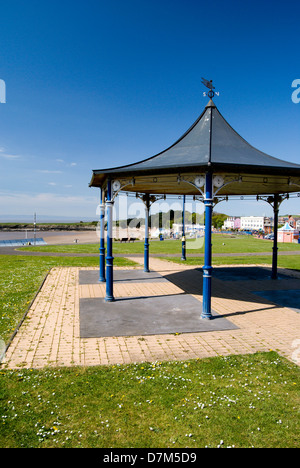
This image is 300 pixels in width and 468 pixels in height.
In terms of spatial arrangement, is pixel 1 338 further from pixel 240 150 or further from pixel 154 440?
pixel 240 150

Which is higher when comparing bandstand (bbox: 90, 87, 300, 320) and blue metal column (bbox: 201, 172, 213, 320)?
bandstand (bbox: 90, 87, 300, 320)

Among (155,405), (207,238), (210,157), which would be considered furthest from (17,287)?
(155,405)

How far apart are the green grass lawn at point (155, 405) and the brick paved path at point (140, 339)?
Result: 535mm

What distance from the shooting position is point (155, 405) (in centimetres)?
494

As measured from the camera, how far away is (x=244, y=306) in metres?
10.9

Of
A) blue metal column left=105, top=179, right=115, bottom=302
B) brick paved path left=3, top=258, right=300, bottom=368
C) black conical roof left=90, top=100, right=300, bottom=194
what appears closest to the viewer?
brick paved path left=3, top=258, right=300, bottom=368

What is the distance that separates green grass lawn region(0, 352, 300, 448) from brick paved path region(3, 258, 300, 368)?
A: 54 centimetres


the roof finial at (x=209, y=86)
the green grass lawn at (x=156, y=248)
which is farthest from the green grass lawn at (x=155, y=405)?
the green grass lawn at (x=156, y=248)

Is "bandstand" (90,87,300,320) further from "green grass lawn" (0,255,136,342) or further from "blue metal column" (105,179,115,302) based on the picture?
"green grass lawn" (0,255,136,342)

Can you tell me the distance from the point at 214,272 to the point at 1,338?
12.5 metres

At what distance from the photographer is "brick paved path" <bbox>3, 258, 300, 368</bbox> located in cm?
668

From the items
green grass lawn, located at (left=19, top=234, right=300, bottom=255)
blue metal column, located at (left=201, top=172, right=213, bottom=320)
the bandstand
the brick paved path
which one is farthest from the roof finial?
green grass lawn, located at (left=19, top=234, right=300, bottom=255)

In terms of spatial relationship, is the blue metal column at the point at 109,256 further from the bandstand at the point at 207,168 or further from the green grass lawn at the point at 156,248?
the green grass lawn at the point at 156,248

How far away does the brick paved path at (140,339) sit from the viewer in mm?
6680
